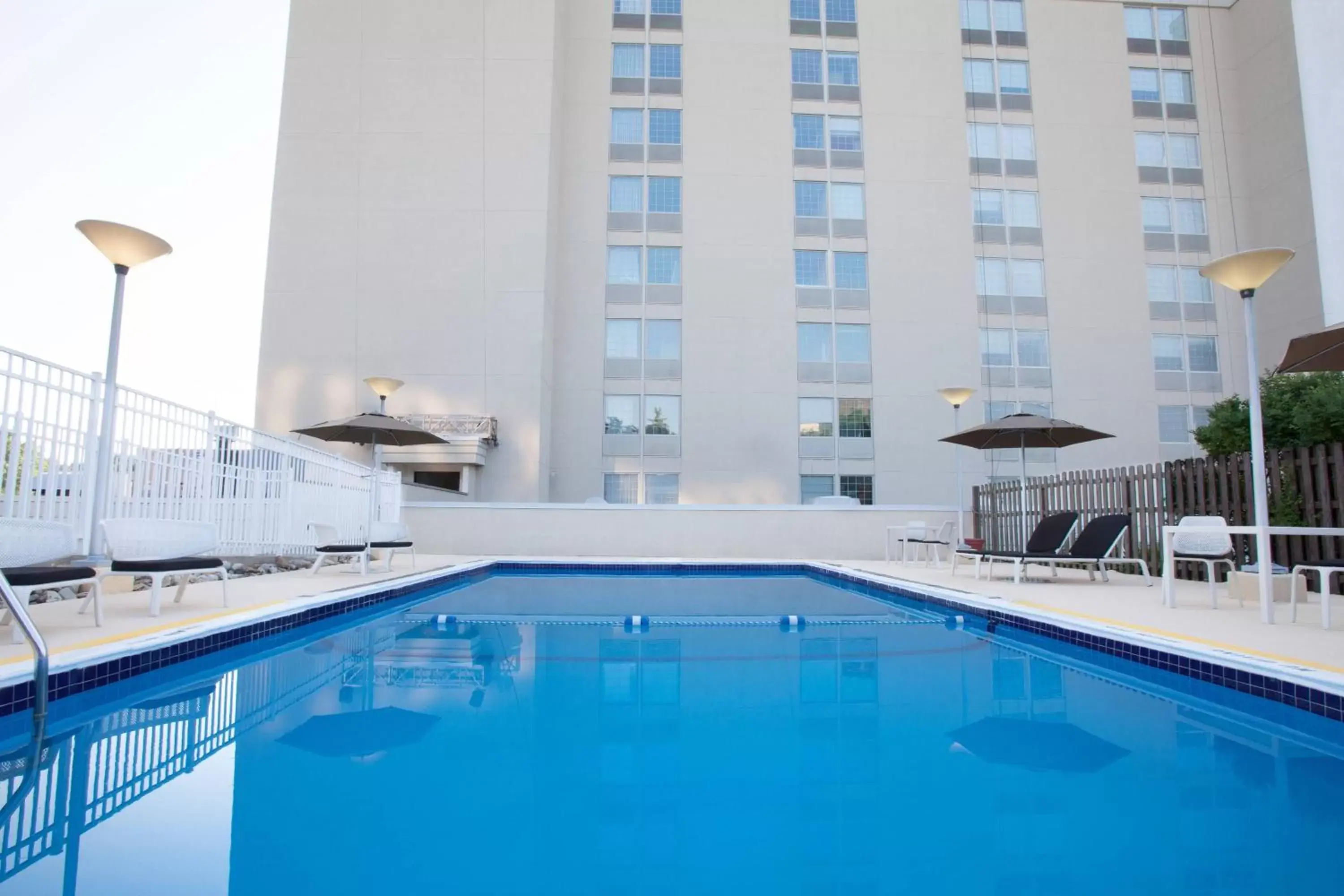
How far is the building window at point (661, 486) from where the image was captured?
1953 centimetres

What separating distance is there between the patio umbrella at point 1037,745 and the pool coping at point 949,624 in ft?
3.66

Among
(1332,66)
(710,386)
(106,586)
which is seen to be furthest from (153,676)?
(1332,66)

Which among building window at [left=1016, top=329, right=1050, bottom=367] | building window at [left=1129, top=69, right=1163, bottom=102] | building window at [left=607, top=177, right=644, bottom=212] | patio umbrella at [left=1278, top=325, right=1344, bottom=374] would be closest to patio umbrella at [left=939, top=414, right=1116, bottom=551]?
patio umbrella at [left=1278, top=325, right=1344, bottom=374]

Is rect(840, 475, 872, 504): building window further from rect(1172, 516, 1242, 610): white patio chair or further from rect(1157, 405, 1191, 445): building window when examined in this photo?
rect(1172, 516, 1242, 610): white patio chair

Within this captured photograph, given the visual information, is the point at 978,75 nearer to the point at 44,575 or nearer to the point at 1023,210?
the point at 1023,210

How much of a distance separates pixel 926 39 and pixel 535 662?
22172 millimetres

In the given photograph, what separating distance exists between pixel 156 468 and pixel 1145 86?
2550cm

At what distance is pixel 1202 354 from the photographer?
20.6 meters

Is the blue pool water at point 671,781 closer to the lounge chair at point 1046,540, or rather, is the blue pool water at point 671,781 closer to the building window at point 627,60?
the lounge chair at point 1046,540

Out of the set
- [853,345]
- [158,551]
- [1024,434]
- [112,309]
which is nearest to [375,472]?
[112,309]

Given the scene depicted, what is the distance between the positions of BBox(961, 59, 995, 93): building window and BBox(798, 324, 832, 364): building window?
26.6 ft

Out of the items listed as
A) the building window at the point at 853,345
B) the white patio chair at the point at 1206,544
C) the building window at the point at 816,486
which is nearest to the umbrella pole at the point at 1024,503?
the white patio chair at the point at 1206,544

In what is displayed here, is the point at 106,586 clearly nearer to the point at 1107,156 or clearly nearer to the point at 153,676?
the point at 153,676

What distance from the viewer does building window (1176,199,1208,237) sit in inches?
832
